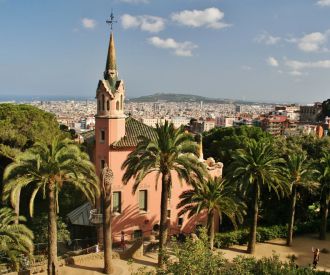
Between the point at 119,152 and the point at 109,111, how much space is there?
3057mm

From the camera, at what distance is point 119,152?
27.5 metres

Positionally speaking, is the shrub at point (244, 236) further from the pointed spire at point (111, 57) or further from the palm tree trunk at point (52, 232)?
the pointed spire at point (111, 57)

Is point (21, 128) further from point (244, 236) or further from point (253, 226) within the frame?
point (253, 226)

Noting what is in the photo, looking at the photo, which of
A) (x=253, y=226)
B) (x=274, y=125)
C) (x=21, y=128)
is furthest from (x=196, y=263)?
(x=274, y=125)

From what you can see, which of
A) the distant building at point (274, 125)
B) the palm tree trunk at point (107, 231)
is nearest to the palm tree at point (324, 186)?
the palm tree trunk at point (107, 231)

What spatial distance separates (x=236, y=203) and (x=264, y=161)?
3347mm

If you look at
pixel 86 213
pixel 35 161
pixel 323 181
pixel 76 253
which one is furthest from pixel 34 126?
pixel 323 181

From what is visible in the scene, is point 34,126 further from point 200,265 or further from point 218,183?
point 200,265

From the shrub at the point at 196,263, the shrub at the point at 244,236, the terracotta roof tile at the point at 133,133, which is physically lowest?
the shrub at the point at 244,236

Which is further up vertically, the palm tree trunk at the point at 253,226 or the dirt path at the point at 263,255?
the palm tree trunk at the point at 253,226

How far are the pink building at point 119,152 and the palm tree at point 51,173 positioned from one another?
21.0ft

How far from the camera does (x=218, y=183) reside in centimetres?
2497

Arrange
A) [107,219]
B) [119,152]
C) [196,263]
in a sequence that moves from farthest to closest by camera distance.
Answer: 1. [119,152]
2. [107,219]
3. [196,263]

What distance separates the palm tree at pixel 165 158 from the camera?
71.2 feet
